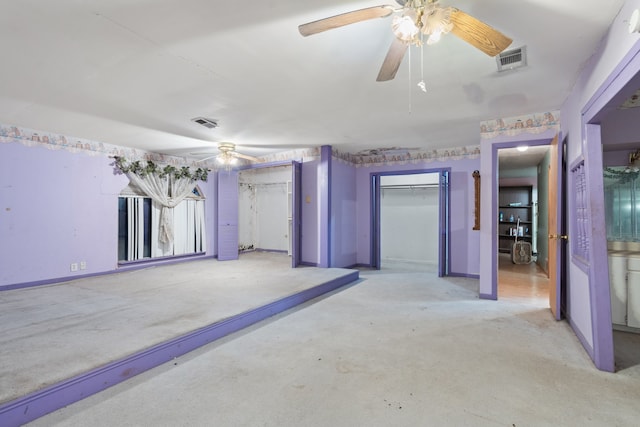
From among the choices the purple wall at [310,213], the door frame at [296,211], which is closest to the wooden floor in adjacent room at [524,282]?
the purple wall at [310,213]

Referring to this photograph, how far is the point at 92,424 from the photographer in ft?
5.58

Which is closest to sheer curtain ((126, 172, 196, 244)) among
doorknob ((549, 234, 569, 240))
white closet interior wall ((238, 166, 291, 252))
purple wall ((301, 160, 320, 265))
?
white closet interior wall ((238, 166, 291, 252))

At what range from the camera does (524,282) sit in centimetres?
504

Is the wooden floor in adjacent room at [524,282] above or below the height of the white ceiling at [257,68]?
below

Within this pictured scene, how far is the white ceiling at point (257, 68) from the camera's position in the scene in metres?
1.93

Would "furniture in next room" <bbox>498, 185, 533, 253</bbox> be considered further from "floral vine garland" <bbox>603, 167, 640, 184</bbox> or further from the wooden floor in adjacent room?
"floral vine garland" <bbox>603, 167, 640, 184</bbox>

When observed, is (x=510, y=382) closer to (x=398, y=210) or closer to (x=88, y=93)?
(x=88, y=93)

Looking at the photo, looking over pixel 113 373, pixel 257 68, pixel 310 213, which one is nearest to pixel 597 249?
pixel 257 68

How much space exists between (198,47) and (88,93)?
166 centimetres

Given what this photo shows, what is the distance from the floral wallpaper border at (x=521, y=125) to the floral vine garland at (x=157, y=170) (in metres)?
5.39

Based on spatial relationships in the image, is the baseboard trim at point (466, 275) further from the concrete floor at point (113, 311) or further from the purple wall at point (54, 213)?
the purple wall at point (54, 213)

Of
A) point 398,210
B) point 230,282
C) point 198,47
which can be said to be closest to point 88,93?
point 198,47

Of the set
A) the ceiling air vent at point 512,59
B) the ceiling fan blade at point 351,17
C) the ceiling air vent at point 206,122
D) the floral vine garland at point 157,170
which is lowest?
the floral vine garland at point 157,170

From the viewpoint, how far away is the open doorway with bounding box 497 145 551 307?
4.77 meters
